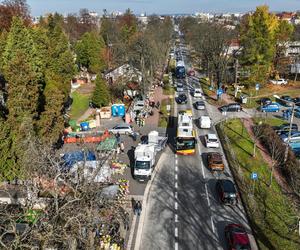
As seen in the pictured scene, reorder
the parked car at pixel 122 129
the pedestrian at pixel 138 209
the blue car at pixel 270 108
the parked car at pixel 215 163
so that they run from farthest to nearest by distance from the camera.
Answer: the blue car at pixel 270 108 → the parked car at pixel 122 129 → the parked car at pixel 215 163 → the pedestrian at pixel 138 209

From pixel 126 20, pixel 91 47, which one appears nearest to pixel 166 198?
pixel 91 47

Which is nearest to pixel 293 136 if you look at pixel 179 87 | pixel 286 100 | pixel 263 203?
pixel 263 203

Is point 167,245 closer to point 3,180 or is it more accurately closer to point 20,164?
point 20,164

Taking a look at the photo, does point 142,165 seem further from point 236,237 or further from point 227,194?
point 236,237

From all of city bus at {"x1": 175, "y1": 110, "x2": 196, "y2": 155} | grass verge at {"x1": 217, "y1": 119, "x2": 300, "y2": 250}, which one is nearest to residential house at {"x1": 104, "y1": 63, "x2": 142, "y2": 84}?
city bus at {"x1": 175, "y1": 110, "x2": 196, "y2": 155}

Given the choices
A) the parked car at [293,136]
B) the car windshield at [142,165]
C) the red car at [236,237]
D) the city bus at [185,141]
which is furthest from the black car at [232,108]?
the red car at [236,237]

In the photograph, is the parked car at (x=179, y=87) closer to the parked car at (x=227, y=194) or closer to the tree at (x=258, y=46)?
the tree at (x=258, y=46)
